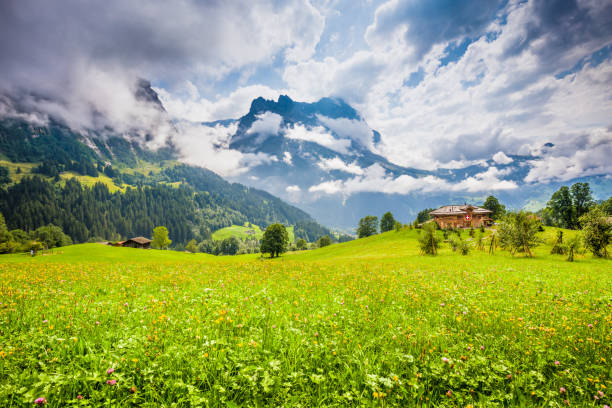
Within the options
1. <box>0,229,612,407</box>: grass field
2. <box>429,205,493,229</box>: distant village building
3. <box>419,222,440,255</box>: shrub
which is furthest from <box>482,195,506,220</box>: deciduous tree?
<box>0,229,612,407</box>: grass field

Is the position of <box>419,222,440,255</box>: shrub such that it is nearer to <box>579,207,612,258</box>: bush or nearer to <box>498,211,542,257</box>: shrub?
<box>498,211,542,257</box>: shrub

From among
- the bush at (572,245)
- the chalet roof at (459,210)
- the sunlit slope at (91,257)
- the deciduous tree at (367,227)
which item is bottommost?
the sunlit slope at (91,257)

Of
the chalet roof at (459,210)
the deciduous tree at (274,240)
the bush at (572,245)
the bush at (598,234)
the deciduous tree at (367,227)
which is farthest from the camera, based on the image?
the deciduous tree at (367,227)

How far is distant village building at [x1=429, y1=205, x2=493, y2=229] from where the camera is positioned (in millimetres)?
91375

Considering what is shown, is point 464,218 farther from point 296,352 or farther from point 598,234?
point 296,352

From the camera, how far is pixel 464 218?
91.6m

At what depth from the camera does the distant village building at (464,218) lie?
91375mm

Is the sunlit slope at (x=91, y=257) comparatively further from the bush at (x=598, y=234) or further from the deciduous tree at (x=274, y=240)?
the bush at (x=598, y=234)

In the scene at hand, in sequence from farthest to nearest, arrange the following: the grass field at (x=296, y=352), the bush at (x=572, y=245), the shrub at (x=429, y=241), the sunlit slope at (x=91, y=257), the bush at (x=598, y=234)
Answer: the shrub at (x=429, y=241) < the sunlit slope at (x=91, y=257) < the bush at (x=598, y=234) < the bush at (x=572, y=245) < the grass field at (x=296, y=352)

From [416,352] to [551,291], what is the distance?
11.1 metres

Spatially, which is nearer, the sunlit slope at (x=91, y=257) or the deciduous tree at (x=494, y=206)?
the sunlit slope at (x=91, y=257)

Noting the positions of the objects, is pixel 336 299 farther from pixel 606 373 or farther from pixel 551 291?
pixel 551 291

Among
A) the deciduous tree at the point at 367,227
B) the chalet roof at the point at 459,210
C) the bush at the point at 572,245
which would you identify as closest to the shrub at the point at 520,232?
the bush at the point at 572,245

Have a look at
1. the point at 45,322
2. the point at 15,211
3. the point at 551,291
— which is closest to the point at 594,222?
the point at 551,291
